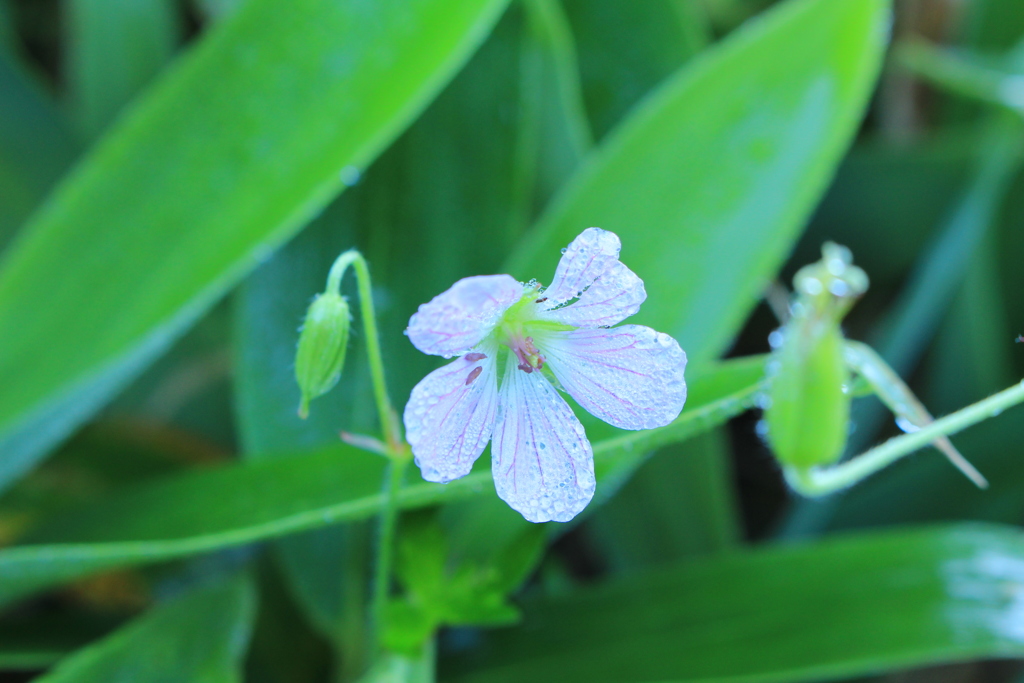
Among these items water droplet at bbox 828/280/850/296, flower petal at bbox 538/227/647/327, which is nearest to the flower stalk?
flower petal at bbox 538/227/647/327

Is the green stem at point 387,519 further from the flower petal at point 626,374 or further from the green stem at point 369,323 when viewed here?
the flower petal at point 626,374

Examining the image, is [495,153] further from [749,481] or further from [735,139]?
[749,481]

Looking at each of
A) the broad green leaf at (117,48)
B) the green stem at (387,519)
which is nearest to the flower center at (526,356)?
the green stem at (387,519)

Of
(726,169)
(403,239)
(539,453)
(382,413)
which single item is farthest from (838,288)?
(403,239)

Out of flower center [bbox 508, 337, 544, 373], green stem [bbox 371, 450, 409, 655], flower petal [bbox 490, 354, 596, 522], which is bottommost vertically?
flower petal [bbox 490, 354, 596, 522]

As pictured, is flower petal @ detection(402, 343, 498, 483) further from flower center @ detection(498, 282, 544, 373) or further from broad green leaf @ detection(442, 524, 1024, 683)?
broad green leaf @ detection(442, 524, 1024, 683)

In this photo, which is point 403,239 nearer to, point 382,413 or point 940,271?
point 382,413
